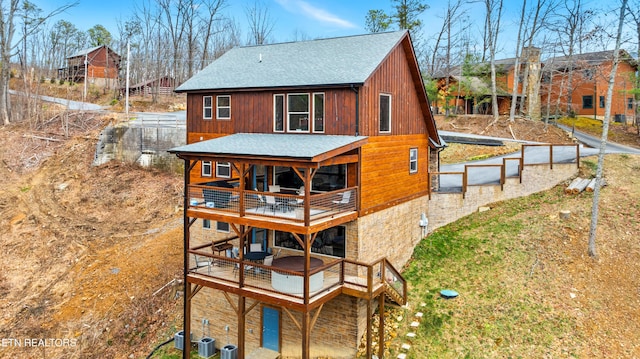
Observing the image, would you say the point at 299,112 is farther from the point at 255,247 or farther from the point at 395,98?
the point at 255,247

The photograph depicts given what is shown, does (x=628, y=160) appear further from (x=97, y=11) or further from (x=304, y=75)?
(x=97, y=11)

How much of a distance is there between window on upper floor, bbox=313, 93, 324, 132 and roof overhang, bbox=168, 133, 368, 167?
0.38 m

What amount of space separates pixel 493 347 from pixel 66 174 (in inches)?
1038

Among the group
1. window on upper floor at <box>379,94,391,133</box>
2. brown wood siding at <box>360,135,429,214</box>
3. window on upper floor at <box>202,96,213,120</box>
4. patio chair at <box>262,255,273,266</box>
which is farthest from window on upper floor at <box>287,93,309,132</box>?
patio chair at <box>262,255,273,266</box>

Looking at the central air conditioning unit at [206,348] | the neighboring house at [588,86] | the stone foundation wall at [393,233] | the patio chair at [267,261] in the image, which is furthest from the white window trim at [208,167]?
the neighboring house at [588,86]

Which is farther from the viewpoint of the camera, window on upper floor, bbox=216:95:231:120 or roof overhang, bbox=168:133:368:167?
window on upper floor, bbox=216:95:231:120

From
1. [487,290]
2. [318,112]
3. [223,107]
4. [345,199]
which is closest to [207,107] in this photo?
[223,107]

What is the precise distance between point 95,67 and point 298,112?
52643 mm

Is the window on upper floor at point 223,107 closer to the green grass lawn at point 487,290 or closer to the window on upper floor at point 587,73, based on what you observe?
the green grass lawn at point 487,290

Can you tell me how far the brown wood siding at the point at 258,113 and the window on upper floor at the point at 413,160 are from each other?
4374 mm

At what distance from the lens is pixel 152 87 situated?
49.6 m

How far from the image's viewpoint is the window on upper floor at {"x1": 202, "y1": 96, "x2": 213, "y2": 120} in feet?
56.5

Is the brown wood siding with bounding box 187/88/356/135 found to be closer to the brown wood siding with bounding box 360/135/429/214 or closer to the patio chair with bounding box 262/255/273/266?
the brown wood siding with bounding box 360/135/429/214

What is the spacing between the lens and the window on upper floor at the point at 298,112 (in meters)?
14.8
